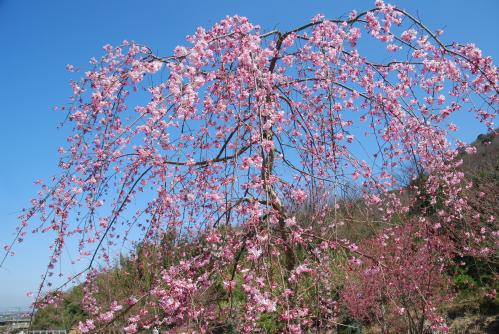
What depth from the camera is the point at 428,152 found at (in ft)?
11.8

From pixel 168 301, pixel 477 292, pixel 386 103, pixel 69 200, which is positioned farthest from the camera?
pixel 477 292

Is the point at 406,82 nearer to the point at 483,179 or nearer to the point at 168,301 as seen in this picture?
the point at 168,301

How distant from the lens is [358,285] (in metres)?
6.08

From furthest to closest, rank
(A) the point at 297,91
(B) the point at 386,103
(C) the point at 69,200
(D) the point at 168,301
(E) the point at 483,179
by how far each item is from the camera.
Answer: (E) the point at 483,179 → (A) the point at 297,91 → (B) the point at 386,103 → (C) the point at 69,200 → (D) the point at 168,301

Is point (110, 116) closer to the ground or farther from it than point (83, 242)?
farther from it

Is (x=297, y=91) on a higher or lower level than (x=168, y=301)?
higher

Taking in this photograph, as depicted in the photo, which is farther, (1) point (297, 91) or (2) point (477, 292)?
(2) point (477, 292)

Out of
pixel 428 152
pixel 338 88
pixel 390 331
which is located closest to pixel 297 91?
pixel 338 88

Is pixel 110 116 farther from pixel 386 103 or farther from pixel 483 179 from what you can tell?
pixel 483 179

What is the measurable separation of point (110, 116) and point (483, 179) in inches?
292

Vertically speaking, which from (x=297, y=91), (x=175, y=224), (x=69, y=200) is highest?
(x=297, y=91)

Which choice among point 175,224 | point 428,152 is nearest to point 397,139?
point 428,152

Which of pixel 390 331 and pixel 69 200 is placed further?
pixel 390 331

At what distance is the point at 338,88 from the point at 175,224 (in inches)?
71.8
